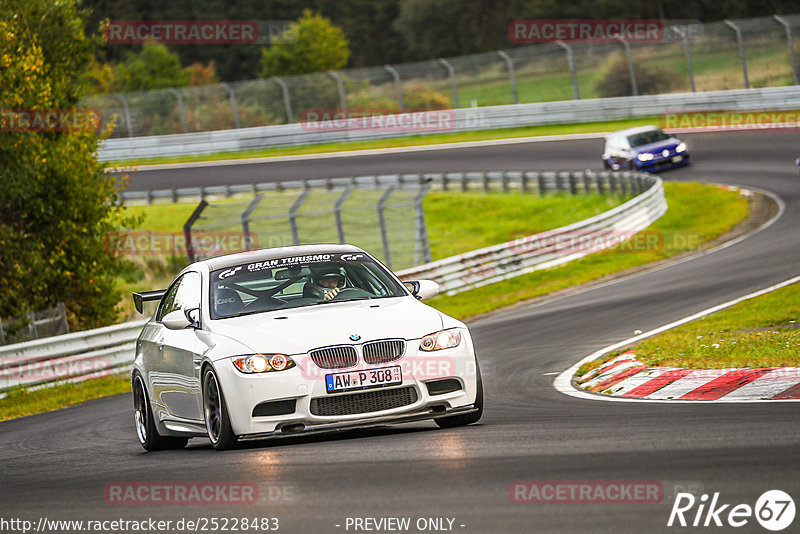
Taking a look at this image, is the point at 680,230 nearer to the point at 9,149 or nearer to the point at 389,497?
the point at 9,149

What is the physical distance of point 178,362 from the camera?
915 cm

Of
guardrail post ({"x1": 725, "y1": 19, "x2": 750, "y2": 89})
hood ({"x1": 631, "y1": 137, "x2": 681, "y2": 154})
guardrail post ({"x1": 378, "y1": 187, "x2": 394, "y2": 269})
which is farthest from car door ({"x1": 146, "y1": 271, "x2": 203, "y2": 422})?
guardrail post ({"x1": 725, "y1": 19, "x2": 750, "y2": 89})

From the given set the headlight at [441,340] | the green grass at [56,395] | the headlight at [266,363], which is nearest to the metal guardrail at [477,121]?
the green grass at [56,395]

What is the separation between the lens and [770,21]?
139 feet

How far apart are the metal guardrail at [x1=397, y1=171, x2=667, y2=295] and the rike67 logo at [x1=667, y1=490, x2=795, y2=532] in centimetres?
Answer: 1788

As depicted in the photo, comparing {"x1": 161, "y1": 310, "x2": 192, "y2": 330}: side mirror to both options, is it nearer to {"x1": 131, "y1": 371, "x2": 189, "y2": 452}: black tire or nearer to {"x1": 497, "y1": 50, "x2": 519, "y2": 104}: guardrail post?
{"x1": 131, "y1": 371, "x2": 189, "y2": 452}: black tire

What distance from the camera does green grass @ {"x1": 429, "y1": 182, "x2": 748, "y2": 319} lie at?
2356cm

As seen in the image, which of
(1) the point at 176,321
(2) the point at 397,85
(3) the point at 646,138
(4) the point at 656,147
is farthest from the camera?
(2) the point at 397,85

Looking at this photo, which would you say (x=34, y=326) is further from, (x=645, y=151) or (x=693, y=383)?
(x=645, y=151)

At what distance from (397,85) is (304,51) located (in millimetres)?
25590

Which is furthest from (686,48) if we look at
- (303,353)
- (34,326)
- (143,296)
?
(303,353)

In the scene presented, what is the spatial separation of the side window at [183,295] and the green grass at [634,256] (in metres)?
11.9

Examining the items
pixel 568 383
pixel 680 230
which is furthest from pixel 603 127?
pixel 568 383

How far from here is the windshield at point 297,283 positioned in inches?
360
